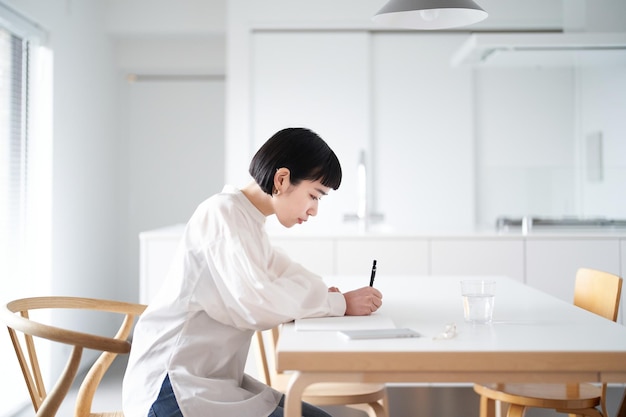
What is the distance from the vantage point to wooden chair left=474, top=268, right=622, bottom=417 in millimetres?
1760

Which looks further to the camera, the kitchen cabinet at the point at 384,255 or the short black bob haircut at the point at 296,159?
the kitchen cabinet at the point at 384,255

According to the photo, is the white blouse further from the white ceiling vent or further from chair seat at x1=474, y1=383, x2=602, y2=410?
the white ceiling vent

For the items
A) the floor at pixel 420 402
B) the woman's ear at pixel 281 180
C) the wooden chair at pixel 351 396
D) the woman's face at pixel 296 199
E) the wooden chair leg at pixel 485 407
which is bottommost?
the floor at pixel 420 402

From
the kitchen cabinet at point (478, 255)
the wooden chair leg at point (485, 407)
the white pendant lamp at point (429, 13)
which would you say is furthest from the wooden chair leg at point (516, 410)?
the kitchen cabinet at point (478, 255)

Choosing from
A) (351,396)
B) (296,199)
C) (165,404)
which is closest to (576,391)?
(351,396)

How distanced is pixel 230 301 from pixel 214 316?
49 mm

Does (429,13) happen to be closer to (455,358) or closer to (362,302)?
(362,302)

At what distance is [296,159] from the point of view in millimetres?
1486

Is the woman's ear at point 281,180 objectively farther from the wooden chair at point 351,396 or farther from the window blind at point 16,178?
the window blind at point 16,178

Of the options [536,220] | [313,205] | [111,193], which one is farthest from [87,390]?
[111,193]

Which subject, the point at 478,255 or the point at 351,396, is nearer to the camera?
the point at 351,396

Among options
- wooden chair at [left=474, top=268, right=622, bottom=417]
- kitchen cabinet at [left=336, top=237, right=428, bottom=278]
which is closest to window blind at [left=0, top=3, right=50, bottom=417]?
kitchen cabinet at [left=336, top=237, right=428, bottom=278]

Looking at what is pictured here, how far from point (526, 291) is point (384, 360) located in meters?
0.96

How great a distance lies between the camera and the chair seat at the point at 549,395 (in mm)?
1750
